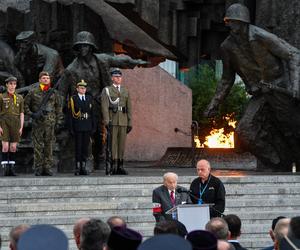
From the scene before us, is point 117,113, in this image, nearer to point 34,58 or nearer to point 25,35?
point 34,58

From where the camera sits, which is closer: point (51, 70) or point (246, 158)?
point (51, 70)

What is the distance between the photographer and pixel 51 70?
616 inches

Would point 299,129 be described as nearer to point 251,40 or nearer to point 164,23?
point 251,40

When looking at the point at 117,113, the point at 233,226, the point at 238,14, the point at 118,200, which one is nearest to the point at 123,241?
the point at 233,226

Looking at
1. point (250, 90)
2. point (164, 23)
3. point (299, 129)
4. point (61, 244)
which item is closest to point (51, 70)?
point (164, 23)

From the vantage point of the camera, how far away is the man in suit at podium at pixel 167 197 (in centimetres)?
820

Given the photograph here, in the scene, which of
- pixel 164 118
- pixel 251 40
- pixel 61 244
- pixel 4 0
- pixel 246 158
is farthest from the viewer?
pixel 164 118

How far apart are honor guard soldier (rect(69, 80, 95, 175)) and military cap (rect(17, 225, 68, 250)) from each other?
30.6 feet

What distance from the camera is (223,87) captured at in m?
15.4

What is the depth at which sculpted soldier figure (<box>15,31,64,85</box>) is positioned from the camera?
1572cm

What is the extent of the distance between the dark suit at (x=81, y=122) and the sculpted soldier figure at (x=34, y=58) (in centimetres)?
233

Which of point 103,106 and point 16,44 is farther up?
point 16,44

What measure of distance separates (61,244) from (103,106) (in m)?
9.29

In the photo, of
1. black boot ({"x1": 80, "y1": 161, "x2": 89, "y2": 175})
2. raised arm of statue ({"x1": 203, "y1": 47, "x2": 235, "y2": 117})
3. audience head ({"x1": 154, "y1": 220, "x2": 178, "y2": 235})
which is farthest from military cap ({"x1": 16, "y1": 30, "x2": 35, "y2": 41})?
audience head ({"x1": 154, "y1": 220, "x2": 178, "y2": 235})
